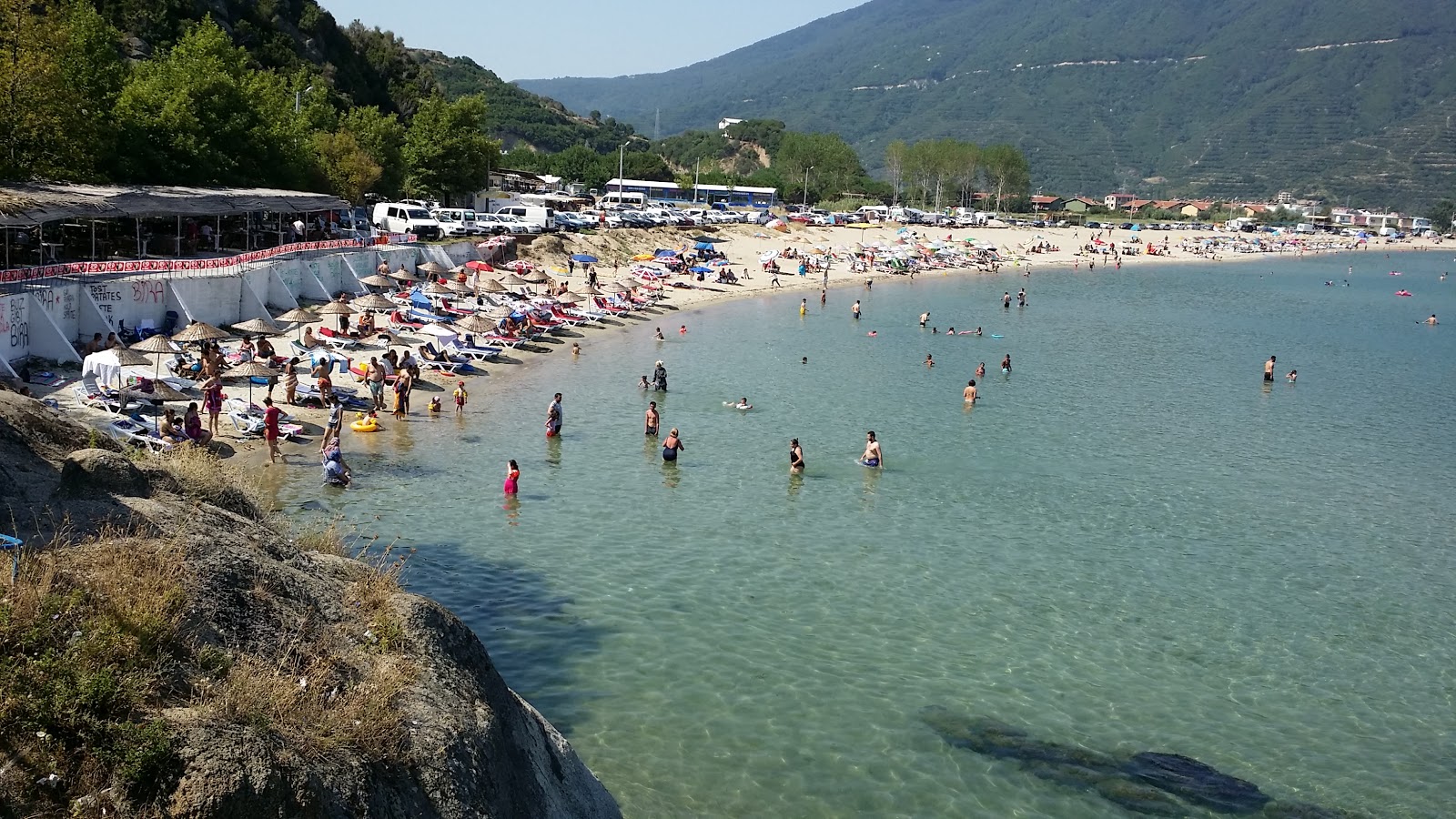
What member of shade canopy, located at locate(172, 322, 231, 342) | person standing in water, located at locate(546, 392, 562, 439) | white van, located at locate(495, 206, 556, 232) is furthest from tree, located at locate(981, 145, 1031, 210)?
shade canopy, located at locate(172, 322, 231, 342)

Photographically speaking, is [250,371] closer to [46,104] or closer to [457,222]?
[46,104]

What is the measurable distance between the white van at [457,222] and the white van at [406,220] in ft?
2.33

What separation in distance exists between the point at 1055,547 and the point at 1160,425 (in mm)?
15543

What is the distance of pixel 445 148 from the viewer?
250ft

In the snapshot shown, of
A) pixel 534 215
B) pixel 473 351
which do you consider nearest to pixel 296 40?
pixel 534 215

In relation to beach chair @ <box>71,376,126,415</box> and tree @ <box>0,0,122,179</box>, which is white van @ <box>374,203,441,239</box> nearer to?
tree @ <box>0,0,122,179</box>

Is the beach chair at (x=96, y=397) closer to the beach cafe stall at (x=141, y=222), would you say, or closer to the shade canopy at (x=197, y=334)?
the shade canopy at (x=197, y=334)

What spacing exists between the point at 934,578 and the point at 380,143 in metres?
58.1

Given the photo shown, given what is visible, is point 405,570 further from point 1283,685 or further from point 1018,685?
point 1283,685

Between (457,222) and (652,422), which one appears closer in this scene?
(652,422)

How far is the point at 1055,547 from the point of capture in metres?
23.6

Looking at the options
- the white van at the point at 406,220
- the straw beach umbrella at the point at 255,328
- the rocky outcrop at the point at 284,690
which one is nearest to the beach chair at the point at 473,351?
the straw beach umbrella at the point at 255,328

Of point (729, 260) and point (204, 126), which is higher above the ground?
point (204, 126)

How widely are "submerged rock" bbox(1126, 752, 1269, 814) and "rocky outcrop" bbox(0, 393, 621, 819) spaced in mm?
7328
